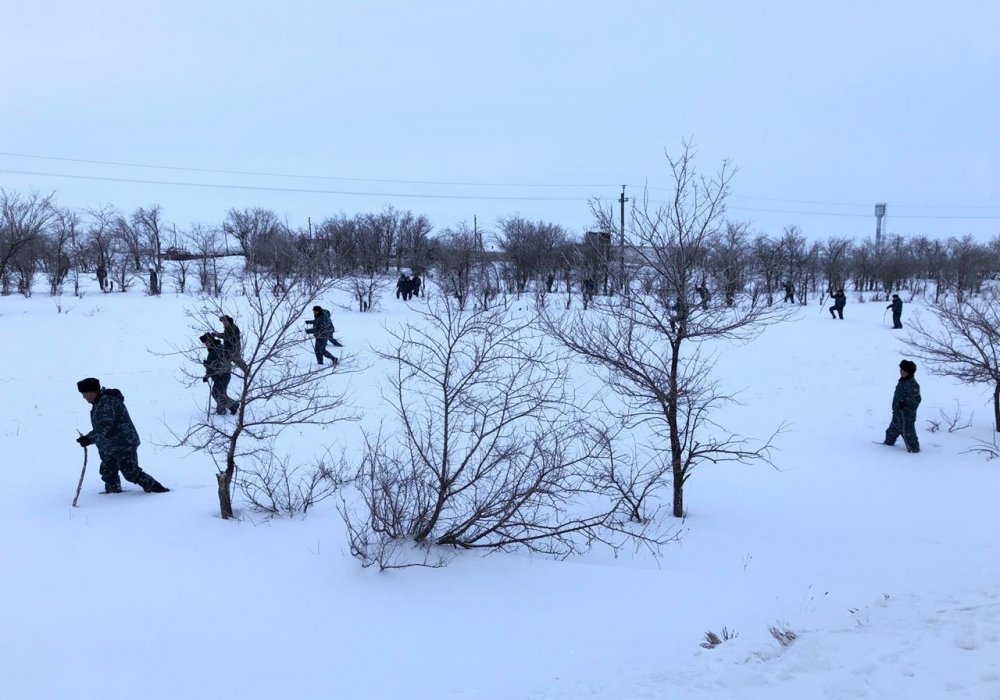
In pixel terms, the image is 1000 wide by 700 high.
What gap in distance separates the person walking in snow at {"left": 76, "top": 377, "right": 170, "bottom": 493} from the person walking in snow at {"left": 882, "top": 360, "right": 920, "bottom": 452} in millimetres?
11504

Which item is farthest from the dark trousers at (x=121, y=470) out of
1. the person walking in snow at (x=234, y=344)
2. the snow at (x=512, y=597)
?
the person walking in snow at (x=234, y=344)

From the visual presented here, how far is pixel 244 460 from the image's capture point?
10398 mm

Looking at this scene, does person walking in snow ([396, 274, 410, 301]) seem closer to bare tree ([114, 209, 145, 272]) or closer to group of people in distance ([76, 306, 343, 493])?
bare tree ([114, 209, 145, 272])

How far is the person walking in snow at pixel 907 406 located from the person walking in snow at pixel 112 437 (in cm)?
1150

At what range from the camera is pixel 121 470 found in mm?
8523

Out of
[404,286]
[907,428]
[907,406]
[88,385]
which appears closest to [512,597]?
[88,385]

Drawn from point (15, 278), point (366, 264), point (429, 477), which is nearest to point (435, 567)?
point (429, 477)

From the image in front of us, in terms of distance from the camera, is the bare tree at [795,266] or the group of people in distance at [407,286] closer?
the group of people in distance at [407,286]

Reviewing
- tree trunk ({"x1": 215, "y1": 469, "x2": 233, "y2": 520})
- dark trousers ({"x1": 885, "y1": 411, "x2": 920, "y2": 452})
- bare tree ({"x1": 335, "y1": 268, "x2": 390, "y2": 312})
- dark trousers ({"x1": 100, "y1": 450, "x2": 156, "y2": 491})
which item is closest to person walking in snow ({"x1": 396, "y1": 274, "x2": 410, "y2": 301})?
bare tree ({"x1": 335, "y1": 268, "x2": 390, "y2": 312})

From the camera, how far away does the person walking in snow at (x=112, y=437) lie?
8227mm

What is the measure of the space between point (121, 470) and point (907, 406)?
39.1 feet

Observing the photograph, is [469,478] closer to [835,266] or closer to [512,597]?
[512,597]

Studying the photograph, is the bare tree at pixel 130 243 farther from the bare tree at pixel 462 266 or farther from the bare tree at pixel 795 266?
the bare tree at pixel 795 266

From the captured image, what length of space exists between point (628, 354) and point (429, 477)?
9.40 feet
